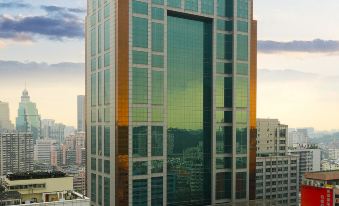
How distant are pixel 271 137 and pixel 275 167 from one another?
13.7 m

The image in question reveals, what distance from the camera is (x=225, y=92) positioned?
3093 inches

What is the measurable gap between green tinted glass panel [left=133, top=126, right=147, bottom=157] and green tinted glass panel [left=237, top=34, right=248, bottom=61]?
84.2 feet

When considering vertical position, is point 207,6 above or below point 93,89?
above

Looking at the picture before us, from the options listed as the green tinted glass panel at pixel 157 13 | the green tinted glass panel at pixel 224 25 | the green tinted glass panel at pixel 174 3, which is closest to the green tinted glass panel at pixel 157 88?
the green tinted glass panel at pixel 157 13

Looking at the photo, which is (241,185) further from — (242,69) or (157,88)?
(157,88)

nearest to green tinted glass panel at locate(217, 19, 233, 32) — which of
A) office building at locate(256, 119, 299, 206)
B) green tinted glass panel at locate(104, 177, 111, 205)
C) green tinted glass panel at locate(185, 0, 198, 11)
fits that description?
green tinted glass panel at locate(185, 0, 198, 11)

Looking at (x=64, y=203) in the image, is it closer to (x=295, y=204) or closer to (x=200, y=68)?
(x=200, y=68)

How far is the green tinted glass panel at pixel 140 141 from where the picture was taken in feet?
218

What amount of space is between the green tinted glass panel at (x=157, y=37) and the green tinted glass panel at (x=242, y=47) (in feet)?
56.8

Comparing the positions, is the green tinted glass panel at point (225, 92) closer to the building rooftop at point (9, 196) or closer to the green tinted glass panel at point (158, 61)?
the green tinted glass panel at point (158, 61)

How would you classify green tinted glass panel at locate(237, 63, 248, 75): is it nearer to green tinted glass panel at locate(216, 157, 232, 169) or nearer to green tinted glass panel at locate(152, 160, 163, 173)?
green tinted glass panel at locate(216, 157, 232, 169)

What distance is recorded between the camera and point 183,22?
247 feet

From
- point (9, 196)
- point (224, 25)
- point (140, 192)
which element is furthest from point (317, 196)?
point (9, 196)

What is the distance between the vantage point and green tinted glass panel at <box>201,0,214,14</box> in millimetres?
75562
